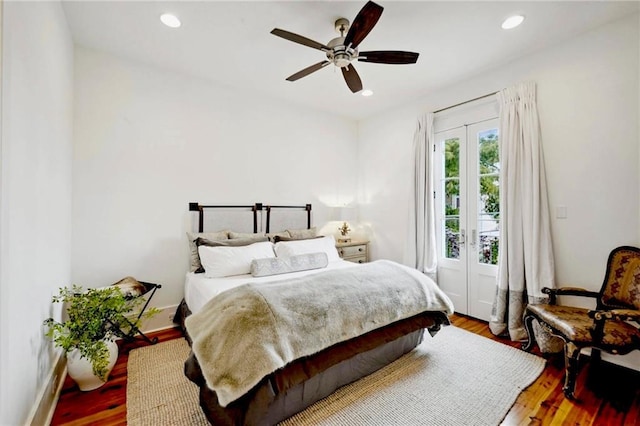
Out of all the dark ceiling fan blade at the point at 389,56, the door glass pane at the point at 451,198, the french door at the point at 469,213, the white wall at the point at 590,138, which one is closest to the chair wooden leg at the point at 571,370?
the white wall at the point at 590,138

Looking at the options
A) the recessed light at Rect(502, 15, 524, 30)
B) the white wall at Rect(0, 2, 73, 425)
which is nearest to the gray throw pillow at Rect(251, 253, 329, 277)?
the white wall at Rect(0, 2, 73, 425)

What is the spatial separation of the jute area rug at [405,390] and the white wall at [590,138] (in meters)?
1.15

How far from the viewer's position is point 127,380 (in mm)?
2209

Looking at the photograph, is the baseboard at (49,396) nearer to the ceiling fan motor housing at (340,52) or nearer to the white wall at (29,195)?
the white wall at (29,195)

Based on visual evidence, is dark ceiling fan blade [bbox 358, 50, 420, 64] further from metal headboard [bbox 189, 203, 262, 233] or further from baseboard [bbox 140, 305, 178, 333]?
baseboard [bbox 140, 305, 178, 333]

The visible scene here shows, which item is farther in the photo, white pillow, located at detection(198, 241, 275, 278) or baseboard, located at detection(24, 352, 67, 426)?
white pillow, located at detection(198, 241, 275, 278)

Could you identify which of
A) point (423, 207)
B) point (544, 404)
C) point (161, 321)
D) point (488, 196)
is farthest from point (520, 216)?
point (161, 321)

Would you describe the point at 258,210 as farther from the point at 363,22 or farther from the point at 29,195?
the point at 363,22

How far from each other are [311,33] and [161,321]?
133 inches

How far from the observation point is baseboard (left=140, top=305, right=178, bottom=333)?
3.06 m

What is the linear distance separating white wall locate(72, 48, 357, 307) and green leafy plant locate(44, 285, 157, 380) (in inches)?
33.0

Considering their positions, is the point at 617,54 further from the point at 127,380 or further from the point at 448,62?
the point at 127,380

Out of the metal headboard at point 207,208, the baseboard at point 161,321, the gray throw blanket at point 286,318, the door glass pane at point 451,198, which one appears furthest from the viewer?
the door glass pane at point 451,198

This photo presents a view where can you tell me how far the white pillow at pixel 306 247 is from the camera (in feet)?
10.7
